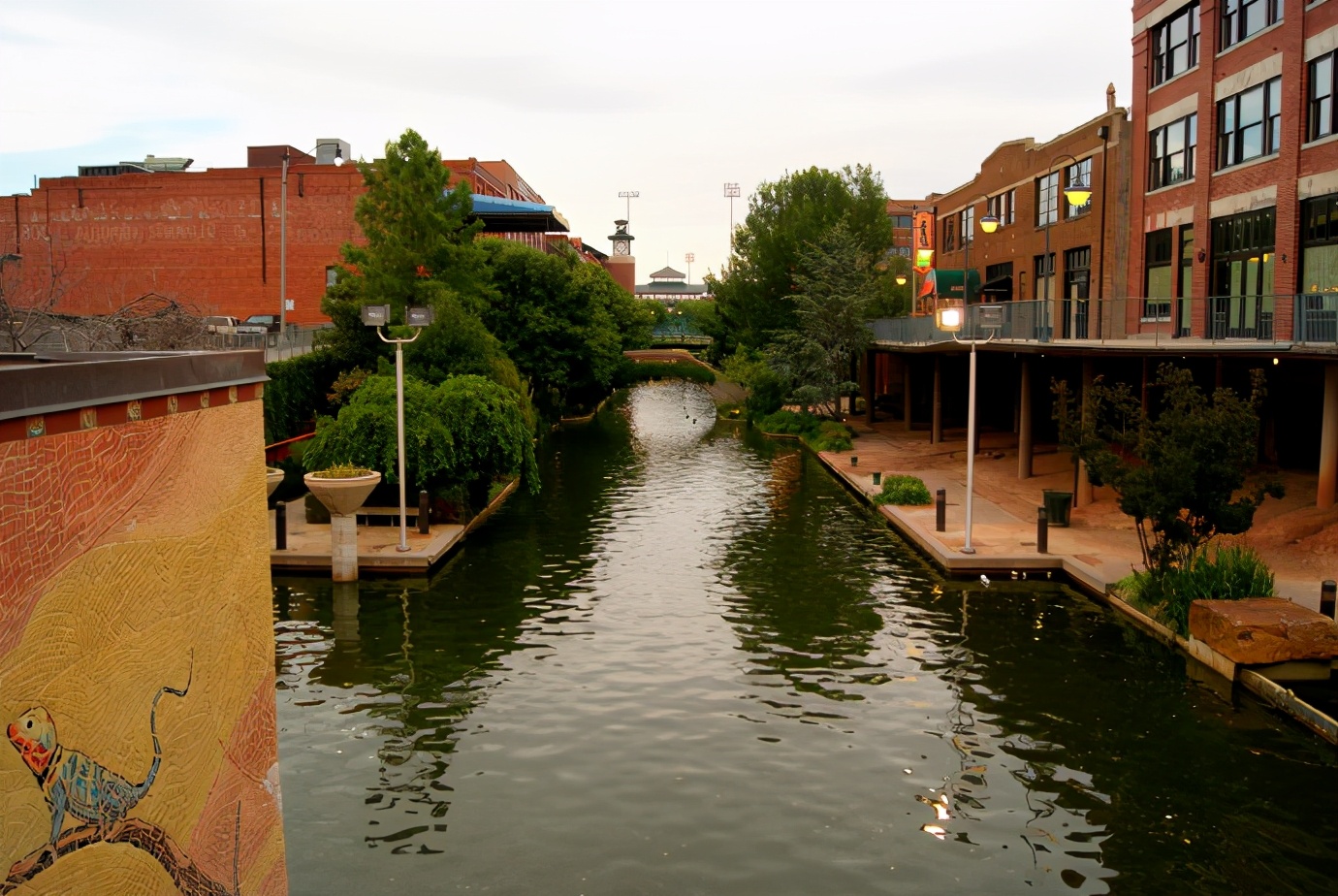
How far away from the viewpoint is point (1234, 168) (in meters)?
30.6

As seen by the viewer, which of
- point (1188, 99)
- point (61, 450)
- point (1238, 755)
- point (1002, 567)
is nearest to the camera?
point (61, 450)

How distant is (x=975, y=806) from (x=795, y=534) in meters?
16.2

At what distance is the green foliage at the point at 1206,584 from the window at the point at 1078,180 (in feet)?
79.4

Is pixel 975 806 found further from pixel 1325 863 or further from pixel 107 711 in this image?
pixel 107 711

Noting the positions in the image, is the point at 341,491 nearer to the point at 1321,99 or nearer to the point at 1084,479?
the point at 1084,479

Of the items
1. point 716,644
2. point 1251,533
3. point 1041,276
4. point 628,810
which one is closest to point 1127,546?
point 1251,533

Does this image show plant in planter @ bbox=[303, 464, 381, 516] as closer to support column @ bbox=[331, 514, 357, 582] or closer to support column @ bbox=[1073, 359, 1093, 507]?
support column @ bbox=[331, 514, 357, 582]

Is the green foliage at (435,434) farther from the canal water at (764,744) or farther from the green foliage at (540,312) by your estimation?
the green foliage at (540,312)

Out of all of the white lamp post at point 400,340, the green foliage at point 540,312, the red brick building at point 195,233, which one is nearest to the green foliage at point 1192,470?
the white lamp post at point 400,340

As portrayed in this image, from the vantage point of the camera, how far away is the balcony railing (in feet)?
72.5

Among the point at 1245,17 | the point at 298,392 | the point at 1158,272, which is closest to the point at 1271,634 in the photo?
the point at 1245,17

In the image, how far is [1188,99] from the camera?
33.2 m

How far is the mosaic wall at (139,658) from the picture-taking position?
532 centimetres

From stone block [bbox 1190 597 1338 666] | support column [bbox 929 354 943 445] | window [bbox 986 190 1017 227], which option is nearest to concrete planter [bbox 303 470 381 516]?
stone block [bbox 1190 597 1338 666]
